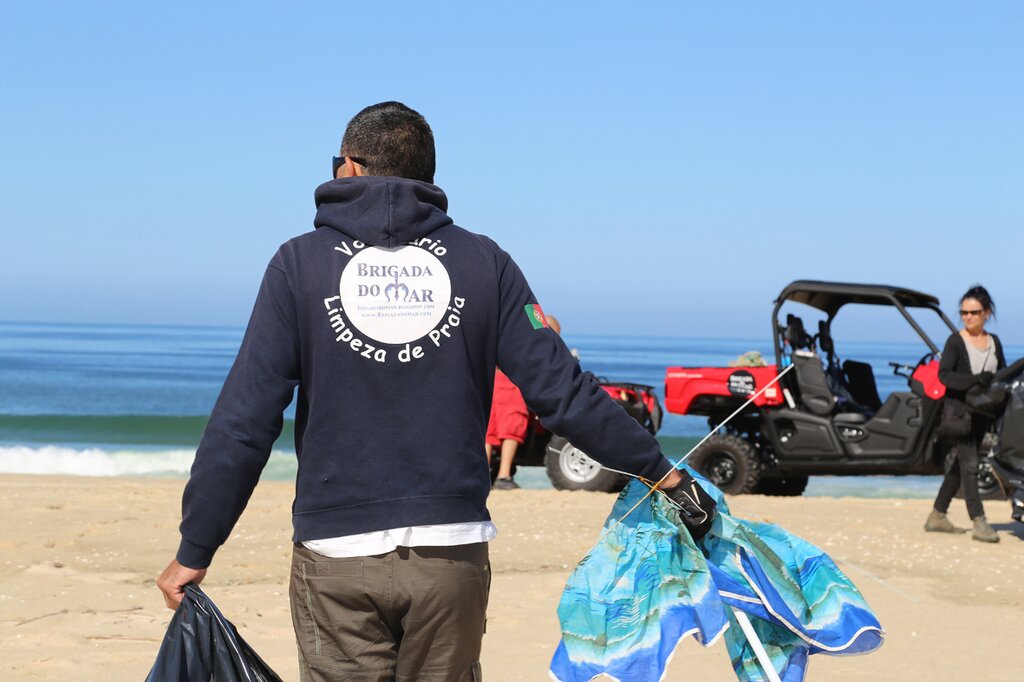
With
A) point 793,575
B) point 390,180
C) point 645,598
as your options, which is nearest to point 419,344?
point 390,180

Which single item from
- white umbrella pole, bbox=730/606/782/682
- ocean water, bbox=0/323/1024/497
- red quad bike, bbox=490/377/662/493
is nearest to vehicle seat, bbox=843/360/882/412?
red quad bike, bbox=490/377/662/493

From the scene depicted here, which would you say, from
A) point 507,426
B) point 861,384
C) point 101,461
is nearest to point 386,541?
point 507,426

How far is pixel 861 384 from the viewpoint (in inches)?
457

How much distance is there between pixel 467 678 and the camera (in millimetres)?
2615

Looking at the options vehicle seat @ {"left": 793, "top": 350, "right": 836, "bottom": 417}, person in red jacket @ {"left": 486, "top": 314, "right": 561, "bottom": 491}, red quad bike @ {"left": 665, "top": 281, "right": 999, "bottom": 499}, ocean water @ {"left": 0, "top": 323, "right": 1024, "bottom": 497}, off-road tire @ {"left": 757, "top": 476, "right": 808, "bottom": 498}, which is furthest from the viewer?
ocean water @ {"left": 0, "top": 323, "right": 1024, "bottom": 497}

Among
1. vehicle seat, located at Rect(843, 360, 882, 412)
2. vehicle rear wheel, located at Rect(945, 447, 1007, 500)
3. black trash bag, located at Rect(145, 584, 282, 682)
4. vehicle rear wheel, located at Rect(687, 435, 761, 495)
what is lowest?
vehicle rear wheel, located at Rect(687, 435, 761, 495)

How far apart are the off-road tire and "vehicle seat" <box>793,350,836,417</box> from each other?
119 centimetres

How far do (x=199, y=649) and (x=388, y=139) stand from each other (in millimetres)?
1187

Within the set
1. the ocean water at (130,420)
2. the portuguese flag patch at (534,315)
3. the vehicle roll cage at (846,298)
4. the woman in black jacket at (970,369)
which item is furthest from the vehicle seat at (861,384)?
the portuguese flag patch at (534,315)

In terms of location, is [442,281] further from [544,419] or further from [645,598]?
[645,598]

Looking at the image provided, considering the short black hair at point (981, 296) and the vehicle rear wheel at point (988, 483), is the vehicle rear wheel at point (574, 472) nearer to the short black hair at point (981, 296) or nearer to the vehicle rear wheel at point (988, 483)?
the vehicle rear wheel at point (988, 483)

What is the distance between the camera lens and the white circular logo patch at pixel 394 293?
2.50 metres

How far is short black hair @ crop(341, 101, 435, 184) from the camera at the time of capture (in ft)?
8.58

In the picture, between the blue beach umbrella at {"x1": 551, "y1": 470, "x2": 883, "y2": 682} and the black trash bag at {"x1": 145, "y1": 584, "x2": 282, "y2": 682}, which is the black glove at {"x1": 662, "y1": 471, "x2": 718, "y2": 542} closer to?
the blue beach umbrella at {"x1": 551, "y1": 470, "x2": 883, "y2": 682}
